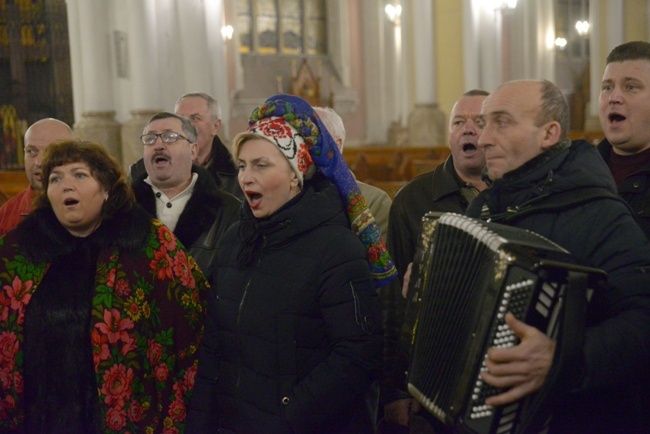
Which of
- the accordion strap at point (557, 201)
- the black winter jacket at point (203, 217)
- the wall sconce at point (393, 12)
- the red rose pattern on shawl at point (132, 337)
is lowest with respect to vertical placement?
the red rose pattern on shawl at point (132, 337)

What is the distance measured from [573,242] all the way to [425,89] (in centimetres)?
1411

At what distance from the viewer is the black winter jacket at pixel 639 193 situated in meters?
2.73

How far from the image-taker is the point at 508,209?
229cm

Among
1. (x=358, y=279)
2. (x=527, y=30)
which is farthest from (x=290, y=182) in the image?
(x=527, y=30)

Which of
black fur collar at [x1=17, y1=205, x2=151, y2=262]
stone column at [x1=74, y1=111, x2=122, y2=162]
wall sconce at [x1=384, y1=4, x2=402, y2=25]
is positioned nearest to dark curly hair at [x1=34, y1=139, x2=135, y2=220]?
black fur collar at [x1=17, y1=205, x2=151, y2=262]

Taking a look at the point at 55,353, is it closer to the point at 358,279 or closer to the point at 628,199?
the point at 358,279

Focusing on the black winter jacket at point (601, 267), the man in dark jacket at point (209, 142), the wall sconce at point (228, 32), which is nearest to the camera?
the black winter jacket at point (601, 267)

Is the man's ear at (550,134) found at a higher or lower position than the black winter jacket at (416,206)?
higher

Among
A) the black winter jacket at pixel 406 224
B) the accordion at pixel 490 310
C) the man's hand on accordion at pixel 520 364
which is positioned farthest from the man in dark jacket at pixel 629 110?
the man's hand on accordion at pixel 520 364

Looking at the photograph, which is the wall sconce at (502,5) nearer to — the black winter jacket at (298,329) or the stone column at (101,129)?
the stone column at (101,129)

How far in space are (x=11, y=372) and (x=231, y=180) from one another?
7.13ft

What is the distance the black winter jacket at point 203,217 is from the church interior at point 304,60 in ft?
12.8

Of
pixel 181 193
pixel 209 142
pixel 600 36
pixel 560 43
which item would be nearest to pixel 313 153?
pixel 181 193

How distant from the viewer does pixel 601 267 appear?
6.95 feet
